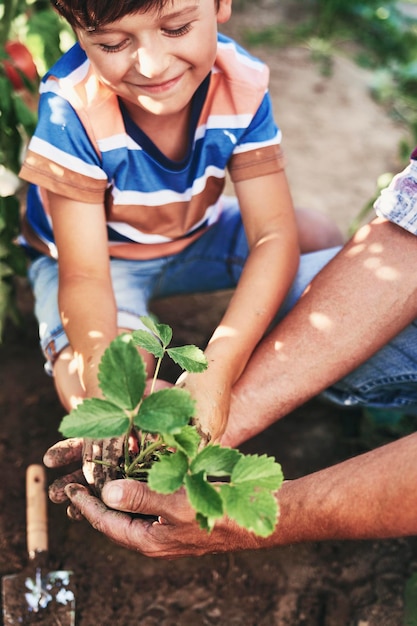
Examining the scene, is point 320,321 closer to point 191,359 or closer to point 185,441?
point 191,359

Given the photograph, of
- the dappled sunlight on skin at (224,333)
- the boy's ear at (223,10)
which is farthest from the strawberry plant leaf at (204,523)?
the boy's ear at (223,10)

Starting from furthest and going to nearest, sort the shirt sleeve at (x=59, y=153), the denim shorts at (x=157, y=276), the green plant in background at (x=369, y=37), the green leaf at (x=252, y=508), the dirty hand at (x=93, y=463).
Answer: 1. the green plant in background at (x=369, y=37)
2. the denim shorts at (x=157, y=276)
3. the shirt sleeve at (x=59, y=153)
4. the dirty hand at (x=93, y=463)
5. the green leaf at (x=252, y=508)

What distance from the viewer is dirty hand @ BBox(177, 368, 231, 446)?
1.59m

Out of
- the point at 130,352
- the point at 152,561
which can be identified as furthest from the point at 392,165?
the point at 130,352

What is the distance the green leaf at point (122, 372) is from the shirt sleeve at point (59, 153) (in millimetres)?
727

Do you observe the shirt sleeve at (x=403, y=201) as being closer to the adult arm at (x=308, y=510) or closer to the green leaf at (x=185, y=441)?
the adult arm at (x=308, y=510)

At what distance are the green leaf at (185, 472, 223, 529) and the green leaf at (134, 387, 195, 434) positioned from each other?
0.30ft

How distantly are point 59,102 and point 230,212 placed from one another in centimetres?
75

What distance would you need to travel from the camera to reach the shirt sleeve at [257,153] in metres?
1.94

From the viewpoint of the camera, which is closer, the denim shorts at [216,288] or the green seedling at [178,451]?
the green seedling at [178,451]

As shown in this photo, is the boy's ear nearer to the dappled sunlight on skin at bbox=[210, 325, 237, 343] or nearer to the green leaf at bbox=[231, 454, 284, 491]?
the dappled sunlight on skin at bbox=[210, 325, 237, 343]

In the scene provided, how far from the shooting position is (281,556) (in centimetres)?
202

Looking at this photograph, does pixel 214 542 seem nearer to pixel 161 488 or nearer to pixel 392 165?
pixel 161 488

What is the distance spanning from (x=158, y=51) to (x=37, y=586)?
4.42 ft
